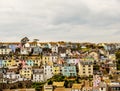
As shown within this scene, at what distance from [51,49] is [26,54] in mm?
7002

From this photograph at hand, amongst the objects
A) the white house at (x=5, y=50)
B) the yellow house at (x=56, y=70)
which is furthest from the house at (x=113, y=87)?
the white house at (x=5, y=50)

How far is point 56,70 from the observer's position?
2404 inches

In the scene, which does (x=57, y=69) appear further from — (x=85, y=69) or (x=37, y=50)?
(x=37, y=50)

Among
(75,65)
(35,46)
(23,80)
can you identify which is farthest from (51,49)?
(23,80)

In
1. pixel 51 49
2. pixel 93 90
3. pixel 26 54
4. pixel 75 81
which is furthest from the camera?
pixel 51 49

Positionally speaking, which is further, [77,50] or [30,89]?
[77,50]

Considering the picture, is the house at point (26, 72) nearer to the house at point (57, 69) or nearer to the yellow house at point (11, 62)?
the house at point (57, 69)

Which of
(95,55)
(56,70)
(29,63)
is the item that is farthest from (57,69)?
(95,55)

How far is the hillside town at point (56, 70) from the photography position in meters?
49.5

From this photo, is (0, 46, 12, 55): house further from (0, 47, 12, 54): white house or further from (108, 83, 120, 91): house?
(108, 83, 120, 91): house

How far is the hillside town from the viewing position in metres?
49.5

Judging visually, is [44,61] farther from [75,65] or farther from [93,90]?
[93,90]

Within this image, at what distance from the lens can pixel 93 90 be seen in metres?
44.6

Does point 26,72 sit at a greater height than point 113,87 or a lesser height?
greater
